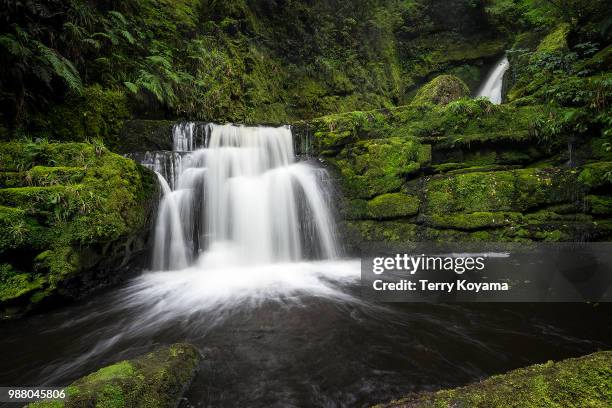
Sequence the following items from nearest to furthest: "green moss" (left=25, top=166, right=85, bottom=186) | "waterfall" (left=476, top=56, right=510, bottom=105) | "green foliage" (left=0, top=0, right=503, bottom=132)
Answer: "green moss" (left=25, top=166, right=85, bottom=186), "green foliage" (left=0, top=0, right=503, bottom=132), "waterfall" (left=476, top=56, right=510, bottom=105)

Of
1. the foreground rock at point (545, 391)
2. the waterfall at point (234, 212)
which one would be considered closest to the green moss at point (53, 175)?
the waterfall at point (234, 212)

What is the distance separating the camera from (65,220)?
14.3 ft

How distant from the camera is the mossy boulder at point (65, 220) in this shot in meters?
4.01

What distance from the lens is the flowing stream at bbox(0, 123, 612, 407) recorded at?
275 centimetres

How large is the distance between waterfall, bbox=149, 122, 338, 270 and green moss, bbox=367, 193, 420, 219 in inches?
42.3

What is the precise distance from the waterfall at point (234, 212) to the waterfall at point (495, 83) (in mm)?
11008

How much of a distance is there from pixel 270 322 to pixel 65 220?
3.21m

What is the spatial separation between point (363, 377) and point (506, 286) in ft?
11.8

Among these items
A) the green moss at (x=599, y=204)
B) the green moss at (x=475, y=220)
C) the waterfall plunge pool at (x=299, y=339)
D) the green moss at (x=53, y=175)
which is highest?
the green moss at (x=53, y=175)

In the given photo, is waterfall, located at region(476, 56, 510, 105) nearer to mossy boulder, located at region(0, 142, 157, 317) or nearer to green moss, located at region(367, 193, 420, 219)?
green moss, located at region(367, 193, 420, 219)

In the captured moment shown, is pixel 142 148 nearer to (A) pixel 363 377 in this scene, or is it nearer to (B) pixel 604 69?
(A) pixel 363 377

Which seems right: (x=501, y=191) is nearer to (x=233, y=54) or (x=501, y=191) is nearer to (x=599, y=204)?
(x=599, y=204)

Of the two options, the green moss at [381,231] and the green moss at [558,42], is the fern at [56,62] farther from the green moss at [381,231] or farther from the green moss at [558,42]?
the green moss at [558,42]

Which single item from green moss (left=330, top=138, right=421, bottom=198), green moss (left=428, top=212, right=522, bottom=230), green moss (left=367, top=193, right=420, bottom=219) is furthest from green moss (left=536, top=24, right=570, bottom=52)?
green moss (left=367, top=193, right=420, bottom=219)
